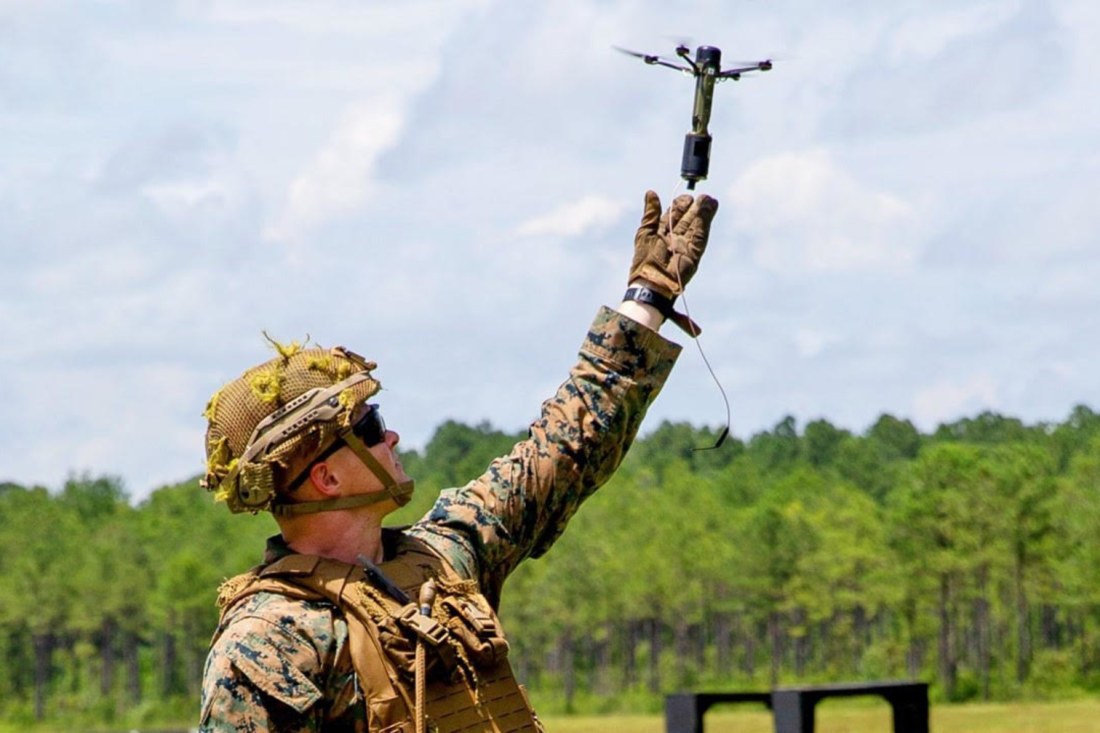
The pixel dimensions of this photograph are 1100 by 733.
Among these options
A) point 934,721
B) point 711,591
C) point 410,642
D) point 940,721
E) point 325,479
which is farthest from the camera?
point 711,591

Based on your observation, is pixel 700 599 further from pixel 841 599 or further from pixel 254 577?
pixel 254 577

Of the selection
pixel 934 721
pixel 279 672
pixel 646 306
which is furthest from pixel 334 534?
pixel 934 721

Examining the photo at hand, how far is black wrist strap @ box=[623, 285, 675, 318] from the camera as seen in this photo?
4918mm

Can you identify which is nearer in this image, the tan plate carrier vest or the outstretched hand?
the tan plate carrier vest

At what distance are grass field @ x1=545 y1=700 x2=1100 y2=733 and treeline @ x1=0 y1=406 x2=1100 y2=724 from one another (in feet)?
30.9

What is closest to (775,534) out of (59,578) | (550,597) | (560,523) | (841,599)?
(841,599)

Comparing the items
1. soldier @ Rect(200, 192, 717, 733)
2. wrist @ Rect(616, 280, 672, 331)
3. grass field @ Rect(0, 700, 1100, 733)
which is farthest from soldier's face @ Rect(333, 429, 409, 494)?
grass field @ Rect(0, 700, 1100, 733)

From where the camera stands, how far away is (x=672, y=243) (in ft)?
16.1

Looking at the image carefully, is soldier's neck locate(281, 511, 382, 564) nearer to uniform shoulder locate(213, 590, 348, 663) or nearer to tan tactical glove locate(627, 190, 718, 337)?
uniform shoulder locate(213, 590, 348, 663)

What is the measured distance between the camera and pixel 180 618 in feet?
333

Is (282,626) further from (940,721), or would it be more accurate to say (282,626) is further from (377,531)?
(940,721)

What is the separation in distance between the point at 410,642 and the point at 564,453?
0.72 metres

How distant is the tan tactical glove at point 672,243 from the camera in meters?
4.89

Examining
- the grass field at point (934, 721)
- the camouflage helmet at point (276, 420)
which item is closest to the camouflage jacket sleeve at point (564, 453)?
the camouflage helmet at point (276, 420)
